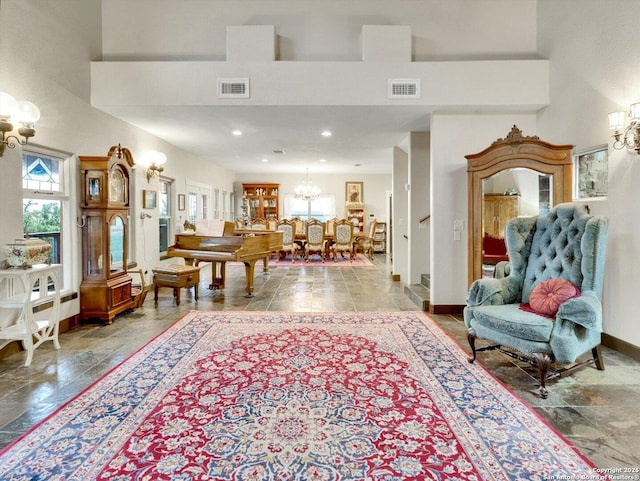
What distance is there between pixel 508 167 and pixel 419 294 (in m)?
1.96

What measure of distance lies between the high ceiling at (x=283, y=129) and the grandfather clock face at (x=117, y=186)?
78 centimetres

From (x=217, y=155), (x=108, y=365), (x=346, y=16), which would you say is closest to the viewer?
(x=108, y=365)

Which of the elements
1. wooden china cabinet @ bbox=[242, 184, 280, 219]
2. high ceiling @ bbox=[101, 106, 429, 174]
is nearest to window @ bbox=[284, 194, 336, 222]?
wooden china cabinet @ bbox=[242, 184, 280, 219]

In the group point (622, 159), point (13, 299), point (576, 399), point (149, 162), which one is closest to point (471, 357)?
point (576, 399)

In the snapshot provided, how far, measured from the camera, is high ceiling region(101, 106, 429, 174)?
14.1ft

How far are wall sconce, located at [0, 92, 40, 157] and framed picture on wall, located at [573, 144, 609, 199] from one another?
506 cm

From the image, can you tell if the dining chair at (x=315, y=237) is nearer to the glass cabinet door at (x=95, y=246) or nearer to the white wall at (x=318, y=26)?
the white wall at (x=318, y=26)

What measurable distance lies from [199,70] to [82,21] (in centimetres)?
138

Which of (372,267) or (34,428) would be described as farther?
(372,267)

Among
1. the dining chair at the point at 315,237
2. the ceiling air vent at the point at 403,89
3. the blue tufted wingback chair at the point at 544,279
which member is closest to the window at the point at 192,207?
the dining chair at the point at 315,237

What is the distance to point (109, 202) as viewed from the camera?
403 centimetres

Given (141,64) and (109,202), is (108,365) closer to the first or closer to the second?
(109,202)

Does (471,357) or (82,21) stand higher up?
(82,21)

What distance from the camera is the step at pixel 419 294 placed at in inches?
179
